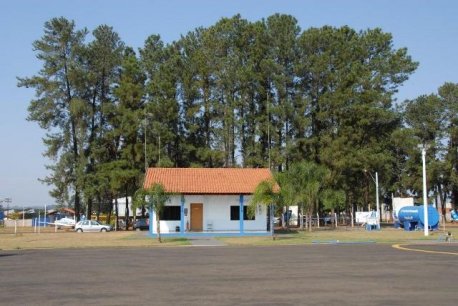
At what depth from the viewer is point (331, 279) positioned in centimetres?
1588

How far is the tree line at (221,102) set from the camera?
62.4 m

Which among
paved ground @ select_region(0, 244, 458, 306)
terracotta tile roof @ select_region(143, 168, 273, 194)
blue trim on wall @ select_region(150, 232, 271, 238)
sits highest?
terracotta tile roof @ select_region(143, 168, 273, 194)

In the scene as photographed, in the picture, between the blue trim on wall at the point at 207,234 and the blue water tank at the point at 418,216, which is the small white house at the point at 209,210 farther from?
the blue water tank at the point at 418,216

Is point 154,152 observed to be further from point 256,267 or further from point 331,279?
point 331,279

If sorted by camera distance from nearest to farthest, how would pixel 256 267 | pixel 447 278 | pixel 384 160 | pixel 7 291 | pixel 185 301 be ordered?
pixel 185 301 < pixel 7 291 < pixel 447 278 < pixel 256 267 < pixel 384 160

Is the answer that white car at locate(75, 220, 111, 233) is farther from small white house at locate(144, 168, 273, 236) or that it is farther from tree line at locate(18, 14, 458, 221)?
small white house at locate(144, 168, 273, 236)

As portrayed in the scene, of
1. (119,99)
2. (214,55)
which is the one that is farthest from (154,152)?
(214,55)

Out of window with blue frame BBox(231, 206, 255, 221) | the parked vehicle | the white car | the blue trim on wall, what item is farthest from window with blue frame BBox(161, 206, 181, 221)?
the parked vehicle

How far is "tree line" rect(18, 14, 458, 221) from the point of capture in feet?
205

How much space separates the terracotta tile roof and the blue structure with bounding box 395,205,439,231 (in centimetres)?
1407

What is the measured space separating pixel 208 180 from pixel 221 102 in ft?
51.7

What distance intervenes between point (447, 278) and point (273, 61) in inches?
1917

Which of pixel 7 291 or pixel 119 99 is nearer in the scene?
pixel 7 291

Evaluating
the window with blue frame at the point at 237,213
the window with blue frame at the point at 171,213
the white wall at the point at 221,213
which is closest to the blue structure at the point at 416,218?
the white wall at the point at 221,213
